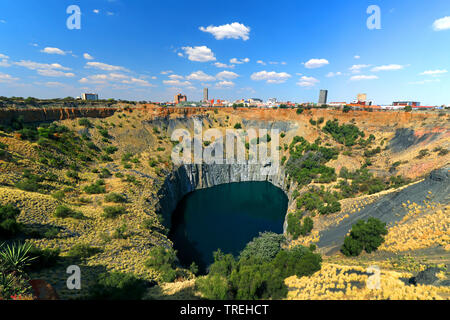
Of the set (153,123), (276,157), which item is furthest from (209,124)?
(276,157)

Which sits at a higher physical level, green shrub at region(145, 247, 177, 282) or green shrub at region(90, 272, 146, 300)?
green shrub at region(90, 272, 146, 300)

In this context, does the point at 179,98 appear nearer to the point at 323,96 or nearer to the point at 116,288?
the point at 323,96

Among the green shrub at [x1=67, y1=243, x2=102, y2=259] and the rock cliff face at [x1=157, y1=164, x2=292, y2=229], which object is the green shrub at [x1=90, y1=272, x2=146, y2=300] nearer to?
the green shrub at [x1=67, y1=243, x2=102, y2=259]

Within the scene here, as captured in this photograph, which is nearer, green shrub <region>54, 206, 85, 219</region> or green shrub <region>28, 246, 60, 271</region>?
green shrub <region>28, 246, 60, 271</region>

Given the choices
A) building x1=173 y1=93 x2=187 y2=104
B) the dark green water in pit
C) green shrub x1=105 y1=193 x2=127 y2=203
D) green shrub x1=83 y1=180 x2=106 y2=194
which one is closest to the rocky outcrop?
green shrub x1=83 y1=180 x2=106 y2=194

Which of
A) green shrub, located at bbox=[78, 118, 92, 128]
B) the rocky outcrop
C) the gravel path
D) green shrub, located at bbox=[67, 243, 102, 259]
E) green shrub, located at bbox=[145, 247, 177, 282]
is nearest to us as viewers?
green shrub, located at bbox=[67, 243, 102, 259]

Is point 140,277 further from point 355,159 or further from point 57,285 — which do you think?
point 355,159
